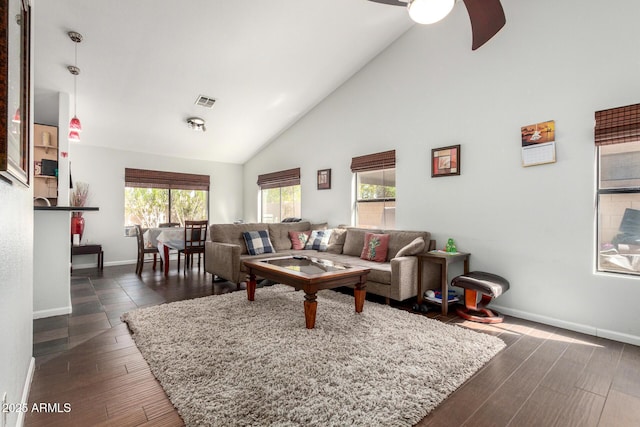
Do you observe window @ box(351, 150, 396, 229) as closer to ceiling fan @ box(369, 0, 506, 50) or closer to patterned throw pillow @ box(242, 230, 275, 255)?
patterned throw pillow @ box(242, 230, 275, 255)

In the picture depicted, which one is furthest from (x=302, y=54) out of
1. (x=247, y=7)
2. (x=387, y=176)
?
(x=387, y=176)

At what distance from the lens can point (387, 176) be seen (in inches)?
178

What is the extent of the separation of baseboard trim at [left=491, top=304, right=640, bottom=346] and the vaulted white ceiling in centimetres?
367

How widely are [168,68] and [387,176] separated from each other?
3269mm

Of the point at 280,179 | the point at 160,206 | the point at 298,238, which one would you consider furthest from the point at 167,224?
the point at 298,238

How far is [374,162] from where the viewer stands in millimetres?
4555

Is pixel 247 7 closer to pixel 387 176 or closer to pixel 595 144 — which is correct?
pixel 387 176

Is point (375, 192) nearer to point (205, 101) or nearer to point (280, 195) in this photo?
point (280, 195)

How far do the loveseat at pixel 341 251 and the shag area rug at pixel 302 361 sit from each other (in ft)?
1.11

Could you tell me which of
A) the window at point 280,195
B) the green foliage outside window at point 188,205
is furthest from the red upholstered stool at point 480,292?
the green foliage outside window at point 188,205

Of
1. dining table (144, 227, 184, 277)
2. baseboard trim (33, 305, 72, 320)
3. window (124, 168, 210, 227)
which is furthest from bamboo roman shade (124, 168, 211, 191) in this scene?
baseboard trim (33, 305, 72, 320)

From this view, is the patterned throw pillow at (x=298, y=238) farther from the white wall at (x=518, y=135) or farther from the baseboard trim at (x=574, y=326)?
the baseboard trim at (x=574, y=326)

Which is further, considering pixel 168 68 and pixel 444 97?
pixel 168 68

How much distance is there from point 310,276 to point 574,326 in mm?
2432
